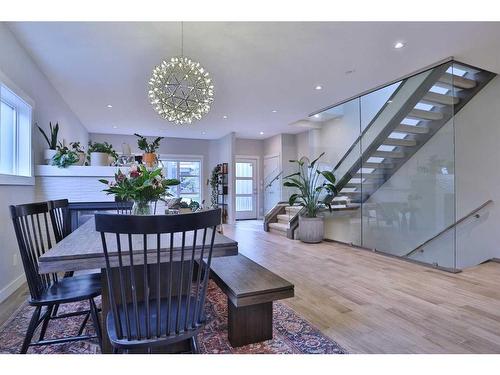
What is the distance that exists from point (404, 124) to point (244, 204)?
18.5 ft

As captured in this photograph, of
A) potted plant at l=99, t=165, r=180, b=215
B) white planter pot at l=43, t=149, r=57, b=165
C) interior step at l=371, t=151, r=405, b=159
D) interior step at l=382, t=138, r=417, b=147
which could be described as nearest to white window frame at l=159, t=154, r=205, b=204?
white planter pot at l=43, t=149, r=57, b=165

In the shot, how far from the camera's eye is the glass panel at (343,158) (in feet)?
17.2

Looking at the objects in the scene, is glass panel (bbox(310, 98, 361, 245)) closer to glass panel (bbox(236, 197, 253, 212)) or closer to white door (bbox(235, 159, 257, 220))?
white door (bbox(235, 159, 257, 220))

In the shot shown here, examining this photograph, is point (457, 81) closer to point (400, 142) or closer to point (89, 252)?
point (400, 142)

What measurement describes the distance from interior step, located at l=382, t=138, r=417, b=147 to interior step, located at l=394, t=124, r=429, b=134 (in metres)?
→ 0.15

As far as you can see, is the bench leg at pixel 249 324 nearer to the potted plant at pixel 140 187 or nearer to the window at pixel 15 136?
the potted plant at pixel 140 187

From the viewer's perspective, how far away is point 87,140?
776 centimetres

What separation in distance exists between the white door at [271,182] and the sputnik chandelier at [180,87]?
530 cm

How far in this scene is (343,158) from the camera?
5.55m

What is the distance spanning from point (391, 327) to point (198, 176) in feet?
25.3

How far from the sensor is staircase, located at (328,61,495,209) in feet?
12.9

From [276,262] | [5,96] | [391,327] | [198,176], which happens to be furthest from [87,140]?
[391,327]

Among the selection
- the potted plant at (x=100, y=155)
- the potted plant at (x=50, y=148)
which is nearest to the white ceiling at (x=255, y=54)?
the potted plant at (x=50, y=148)
